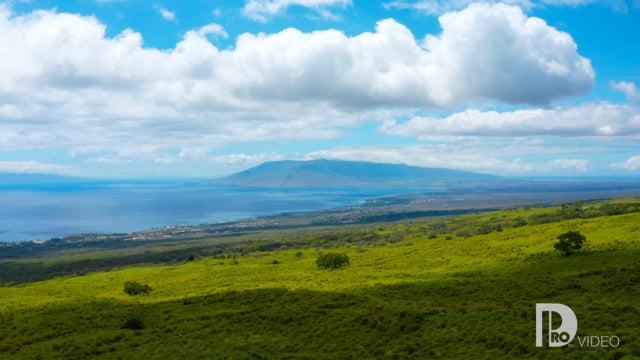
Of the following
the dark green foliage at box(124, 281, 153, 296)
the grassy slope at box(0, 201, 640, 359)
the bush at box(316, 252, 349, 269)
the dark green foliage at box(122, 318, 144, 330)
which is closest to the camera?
the grassy slope at box(0, 201, 640, 359)

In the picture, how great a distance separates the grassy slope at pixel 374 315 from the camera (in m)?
27.1

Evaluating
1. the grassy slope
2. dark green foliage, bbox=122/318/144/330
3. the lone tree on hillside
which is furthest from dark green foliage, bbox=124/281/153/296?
the lone tree on hillside

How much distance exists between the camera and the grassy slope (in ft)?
88.9

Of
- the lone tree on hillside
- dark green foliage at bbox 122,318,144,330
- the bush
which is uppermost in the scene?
the lone tree on hillside

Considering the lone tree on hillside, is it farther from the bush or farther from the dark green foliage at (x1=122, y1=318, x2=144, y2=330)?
the dark green foliage at (x1=122, y1=318, x2=144, y2=330)

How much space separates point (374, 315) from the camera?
33438mm

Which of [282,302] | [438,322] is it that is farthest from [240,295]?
[438,322]

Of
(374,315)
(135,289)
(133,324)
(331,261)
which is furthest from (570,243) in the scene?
(135,289)

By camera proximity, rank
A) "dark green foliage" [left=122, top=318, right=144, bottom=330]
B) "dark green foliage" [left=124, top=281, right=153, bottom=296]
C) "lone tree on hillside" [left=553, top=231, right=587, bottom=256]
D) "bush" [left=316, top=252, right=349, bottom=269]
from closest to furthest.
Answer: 1. "dark green foliage" [left=122, top=318, right=144, bottom=330]
2. "lone tree on hillside" [left=553, top=231, right=587, bottom=256]
3. "dark green foliage" [left=124, top=281, right=153, bottom=296]
4. "bush" [left=316, top=252, right=349, bottom=269]

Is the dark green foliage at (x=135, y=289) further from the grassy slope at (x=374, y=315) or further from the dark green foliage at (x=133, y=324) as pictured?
the dark green foliage at (x=133, y=324)

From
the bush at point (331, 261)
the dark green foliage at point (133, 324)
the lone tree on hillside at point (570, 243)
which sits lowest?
the bush at point (331, 261)

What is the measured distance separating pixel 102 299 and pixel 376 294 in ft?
103

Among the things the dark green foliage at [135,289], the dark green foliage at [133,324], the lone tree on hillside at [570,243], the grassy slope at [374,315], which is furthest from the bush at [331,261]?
the dark green foliage at [133,324]

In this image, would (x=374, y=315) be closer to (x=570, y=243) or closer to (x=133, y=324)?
(x=133, y=324)
